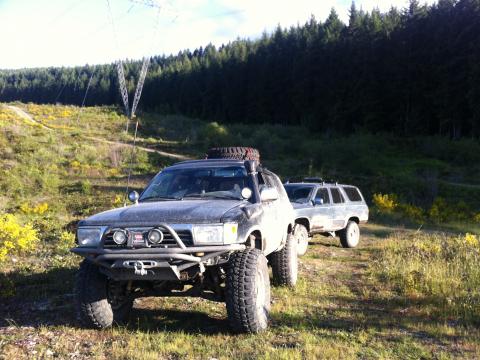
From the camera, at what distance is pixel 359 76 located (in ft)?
184

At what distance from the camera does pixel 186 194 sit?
600 cm

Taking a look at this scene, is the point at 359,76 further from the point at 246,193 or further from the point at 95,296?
the point at 95,296

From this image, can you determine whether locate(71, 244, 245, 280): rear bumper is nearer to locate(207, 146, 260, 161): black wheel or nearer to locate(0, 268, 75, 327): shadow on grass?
locate(0, 268, 75, 327): shadow on grass

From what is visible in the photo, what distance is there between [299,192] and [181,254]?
756 centimetres

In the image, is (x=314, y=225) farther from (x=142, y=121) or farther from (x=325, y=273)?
(x=142, y=121)

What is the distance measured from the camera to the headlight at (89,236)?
16.1ft

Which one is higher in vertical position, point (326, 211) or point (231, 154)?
point (231, 154)

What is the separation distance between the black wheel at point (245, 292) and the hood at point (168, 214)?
0.51 metres

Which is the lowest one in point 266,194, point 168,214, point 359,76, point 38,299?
point 38,299

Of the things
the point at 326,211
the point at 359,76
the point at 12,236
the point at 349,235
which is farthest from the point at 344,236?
the point at 359,76

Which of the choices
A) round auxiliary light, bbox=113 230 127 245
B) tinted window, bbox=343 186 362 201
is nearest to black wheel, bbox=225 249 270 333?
round auxiliary light, bbox=113 230 127 245

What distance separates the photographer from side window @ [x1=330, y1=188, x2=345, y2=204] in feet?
40.4

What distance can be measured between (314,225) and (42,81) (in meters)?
118

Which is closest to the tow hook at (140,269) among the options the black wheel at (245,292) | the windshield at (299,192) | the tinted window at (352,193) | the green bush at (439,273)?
the black wheel at (245,292)
